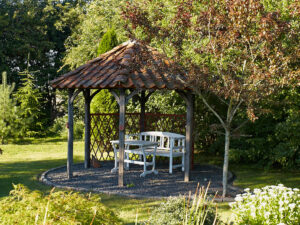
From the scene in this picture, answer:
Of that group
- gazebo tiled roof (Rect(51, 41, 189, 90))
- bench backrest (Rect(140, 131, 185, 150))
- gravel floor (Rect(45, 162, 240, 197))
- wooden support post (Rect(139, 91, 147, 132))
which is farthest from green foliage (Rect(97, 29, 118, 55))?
gravel floor (Rect(45, 162, 240, 197))

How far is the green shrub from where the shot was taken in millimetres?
2617

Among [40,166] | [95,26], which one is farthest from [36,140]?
[40,166]

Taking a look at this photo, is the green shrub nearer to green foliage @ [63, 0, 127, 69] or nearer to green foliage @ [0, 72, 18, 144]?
green foliage @ [0, 72, 18, 144]

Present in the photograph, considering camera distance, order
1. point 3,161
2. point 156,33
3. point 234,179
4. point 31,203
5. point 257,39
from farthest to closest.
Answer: point 3,161
point 234,179
point 156,33
point 257,39
point 31,203

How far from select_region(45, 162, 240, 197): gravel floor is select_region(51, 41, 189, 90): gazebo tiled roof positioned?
2036mm

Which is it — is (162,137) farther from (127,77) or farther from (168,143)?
(127,77)

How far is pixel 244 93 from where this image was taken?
19.6 feet

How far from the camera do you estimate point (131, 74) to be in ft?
24.6

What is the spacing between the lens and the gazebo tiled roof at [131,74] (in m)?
6.60

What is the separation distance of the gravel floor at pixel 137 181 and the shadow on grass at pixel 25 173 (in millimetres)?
346

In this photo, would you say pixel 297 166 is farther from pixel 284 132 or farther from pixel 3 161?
pixel 3 161

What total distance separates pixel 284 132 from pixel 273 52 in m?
2.64

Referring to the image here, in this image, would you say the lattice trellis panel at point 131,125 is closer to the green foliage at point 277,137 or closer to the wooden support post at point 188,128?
the green foliage at point 277,137

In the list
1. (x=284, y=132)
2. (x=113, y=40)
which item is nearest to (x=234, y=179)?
(x=284, y=132)
